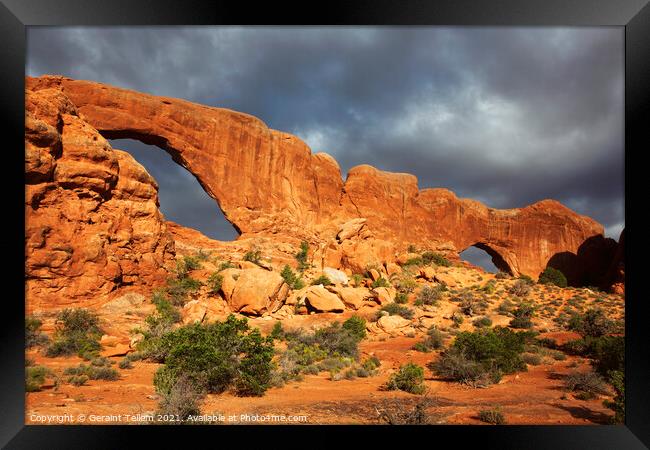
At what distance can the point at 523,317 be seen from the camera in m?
14.4

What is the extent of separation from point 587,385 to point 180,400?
24.0 ft

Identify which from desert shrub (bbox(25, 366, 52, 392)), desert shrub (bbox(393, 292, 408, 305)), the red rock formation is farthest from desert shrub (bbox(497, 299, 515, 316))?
desert shrub (bbox(25, 366, 52, 392))

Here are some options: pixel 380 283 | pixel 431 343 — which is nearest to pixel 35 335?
pixel 431 343

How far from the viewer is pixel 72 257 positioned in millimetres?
12688

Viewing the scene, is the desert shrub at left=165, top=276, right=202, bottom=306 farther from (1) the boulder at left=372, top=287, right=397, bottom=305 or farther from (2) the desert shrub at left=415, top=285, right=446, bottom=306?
(2) the desert shrub at left=415, top=285, right=446, bottom=306

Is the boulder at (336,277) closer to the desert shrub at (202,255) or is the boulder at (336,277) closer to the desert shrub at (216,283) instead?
the desert shrub at (216,283)

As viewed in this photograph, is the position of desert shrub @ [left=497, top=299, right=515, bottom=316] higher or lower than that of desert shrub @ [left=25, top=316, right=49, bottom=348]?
lower

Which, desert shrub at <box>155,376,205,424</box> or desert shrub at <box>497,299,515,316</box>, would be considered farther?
desert shrub at <box>497,299,515,316</box>

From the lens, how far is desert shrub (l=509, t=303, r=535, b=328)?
45.1ft

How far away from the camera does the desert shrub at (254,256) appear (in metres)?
20.4

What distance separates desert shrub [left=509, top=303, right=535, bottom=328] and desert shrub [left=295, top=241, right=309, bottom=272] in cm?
1149
